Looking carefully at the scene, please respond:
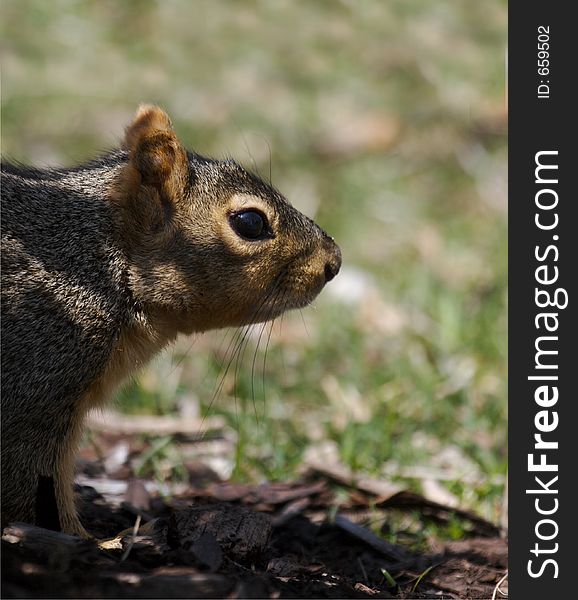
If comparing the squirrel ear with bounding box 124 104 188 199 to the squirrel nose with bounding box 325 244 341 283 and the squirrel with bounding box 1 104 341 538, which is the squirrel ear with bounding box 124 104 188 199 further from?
the squirrel nose with bounding box 325 244 341 283

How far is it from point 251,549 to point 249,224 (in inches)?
44.1

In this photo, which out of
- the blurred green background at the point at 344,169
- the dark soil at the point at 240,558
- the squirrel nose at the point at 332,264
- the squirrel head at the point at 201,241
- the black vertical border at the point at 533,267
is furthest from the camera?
the blurred green background at the point at 344,169

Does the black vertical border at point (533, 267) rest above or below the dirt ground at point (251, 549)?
above

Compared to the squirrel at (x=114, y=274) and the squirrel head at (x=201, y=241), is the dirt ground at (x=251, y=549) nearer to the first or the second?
the squirrel at (x=114, y=274)

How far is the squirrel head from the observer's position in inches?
135

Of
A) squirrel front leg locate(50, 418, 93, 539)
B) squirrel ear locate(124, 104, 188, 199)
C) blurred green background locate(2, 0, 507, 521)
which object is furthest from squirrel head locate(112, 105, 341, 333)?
blurred green background locate(2, 0, 507, 521)

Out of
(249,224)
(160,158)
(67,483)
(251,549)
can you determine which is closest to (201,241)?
(249,224)

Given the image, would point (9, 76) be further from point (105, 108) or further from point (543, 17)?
point (543, 17)

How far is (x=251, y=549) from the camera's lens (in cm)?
310

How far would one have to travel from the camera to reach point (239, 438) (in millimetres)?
4609

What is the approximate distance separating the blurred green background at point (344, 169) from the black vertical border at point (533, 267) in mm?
1001

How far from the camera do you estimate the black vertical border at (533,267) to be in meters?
3.07

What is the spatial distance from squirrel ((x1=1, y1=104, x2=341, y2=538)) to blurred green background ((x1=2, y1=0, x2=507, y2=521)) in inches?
39.4

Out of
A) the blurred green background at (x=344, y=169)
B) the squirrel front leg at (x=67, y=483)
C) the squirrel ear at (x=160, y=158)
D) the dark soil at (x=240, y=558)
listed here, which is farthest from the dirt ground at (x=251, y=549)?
the squirrel ear at (x=160, y=158)
